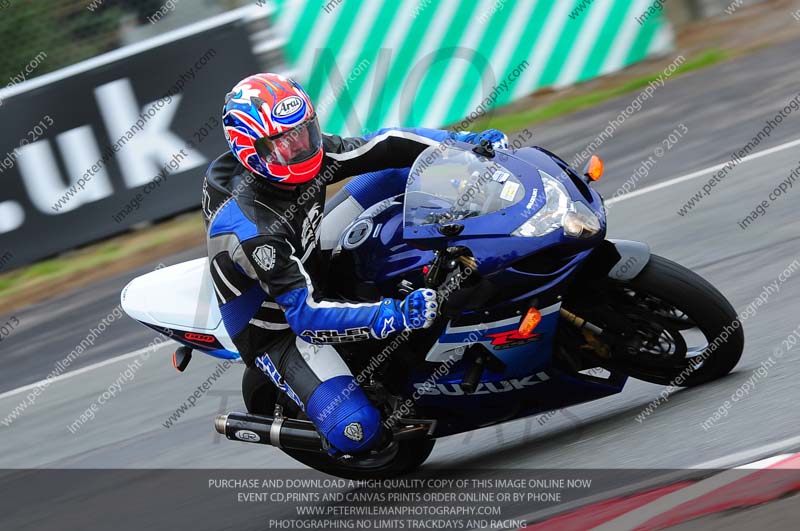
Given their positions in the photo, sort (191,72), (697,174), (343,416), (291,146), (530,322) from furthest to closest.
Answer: (191,72)
(697,174)
(343,416)
(291,146)
(530,322)

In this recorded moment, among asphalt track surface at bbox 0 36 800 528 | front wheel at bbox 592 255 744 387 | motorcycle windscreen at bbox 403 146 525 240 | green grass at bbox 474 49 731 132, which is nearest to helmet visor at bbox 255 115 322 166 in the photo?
motorcycle windscreen at bbox 403 146 525 240

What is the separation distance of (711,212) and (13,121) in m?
6.03

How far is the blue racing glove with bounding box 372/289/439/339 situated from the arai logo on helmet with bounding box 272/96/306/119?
88 centimetres

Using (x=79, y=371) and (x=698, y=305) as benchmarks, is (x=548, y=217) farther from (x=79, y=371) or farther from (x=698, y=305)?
(x=79, y=371)

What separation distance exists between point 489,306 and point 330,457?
133 centimetres

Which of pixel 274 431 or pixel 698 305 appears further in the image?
pixel 274 431

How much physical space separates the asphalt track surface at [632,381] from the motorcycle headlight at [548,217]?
3.41ft

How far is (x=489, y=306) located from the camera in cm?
461

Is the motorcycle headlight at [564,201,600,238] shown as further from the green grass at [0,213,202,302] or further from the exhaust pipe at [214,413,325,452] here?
the green grass at [0,213,202,302]

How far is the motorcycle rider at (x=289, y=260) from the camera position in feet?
15.1

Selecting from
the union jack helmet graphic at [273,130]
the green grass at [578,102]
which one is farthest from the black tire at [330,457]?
the green grass at [578,102]

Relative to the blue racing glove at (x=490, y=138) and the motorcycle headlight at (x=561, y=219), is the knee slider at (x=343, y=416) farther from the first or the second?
the blue racing glove at (x=490, y=138)

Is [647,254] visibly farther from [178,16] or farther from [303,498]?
[178,16]

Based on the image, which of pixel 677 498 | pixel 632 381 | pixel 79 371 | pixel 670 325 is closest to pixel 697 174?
pixel 632 381
